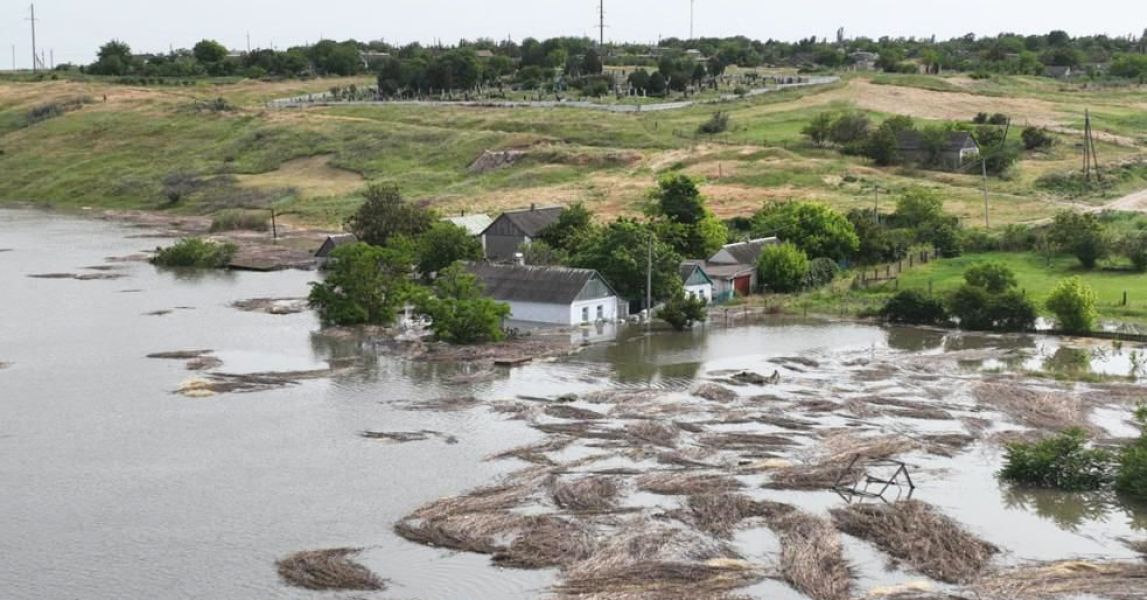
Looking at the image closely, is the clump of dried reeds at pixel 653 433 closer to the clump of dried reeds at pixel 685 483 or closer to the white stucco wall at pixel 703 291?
the clump of dried reeds at pixel 685 483

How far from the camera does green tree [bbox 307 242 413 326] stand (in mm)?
38438

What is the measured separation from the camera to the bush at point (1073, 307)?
117 feet

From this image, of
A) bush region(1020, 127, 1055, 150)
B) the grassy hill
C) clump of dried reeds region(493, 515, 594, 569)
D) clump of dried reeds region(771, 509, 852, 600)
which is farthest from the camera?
bush region(1020, 127, 1055, 150)

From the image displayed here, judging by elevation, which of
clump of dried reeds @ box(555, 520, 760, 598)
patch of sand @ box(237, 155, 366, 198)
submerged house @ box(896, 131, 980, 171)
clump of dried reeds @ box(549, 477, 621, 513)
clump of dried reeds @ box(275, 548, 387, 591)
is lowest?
clump of dried reeds @ box(275, 548, 387, 591)

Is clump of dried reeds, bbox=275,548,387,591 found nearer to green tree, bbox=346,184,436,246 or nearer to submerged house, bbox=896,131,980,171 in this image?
green tree, bbox=346,184,436,246

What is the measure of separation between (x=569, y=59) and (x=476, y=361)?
85996mm

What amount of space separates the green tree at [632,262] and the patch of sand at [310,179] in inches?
1269

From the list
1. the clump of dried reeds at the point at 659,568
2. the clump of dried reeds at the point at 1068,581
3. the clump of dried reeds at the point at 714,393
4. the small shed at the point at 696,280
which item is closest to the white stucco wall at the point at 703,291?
the small shed at the point at 696,280

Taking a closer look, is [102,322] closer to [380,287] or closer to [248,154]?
[380,287]

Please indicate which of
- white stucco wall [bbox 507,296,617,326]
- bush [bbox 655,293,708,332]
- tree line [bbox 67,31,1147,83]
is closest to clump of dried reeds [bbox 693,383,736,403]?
bush [bbox 655,293,708,332]

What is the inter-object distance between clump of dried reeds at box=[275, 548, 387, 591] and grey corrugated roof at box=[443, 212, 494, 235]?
29361mm

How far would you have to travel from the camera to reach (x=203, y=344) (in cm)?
3653

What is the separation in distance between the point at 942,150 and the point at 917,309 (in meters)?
29.4

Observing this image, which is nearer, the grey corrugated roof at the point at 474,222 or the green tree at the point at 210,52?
the grey corrugated roof at the point at 474,222
